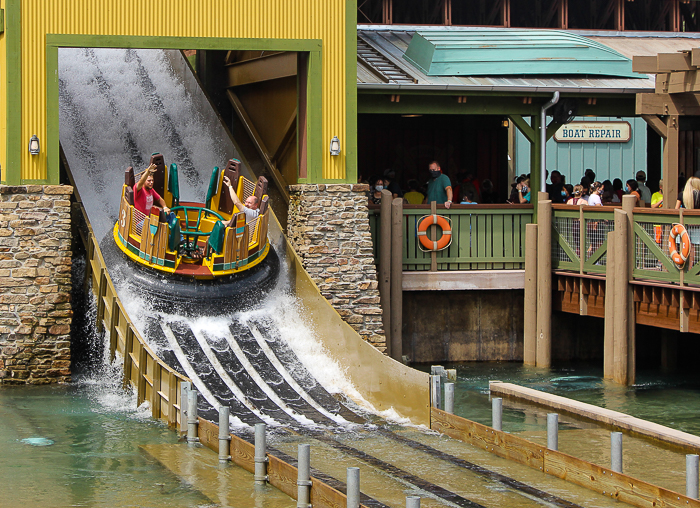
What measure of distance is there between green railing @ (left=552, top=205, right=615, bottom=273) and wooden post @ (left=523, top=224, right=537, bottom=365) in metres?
0.36

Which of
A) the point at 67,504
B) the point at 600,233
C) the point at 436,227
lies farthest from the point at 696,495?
the point at 436,227

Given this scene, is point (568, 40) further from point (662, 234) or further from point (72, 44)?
point (72, 44)

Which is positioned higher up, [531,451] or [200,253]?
[200,253]

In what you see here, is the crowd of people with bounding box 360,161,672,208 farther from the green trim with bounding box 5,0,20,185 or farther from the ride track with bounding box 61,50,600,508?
the green trim with bounding box 5,0,20,185

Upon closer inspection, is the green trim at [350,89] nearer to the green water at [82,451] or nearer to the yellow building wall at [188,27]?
the yellow building wall at [188,27]

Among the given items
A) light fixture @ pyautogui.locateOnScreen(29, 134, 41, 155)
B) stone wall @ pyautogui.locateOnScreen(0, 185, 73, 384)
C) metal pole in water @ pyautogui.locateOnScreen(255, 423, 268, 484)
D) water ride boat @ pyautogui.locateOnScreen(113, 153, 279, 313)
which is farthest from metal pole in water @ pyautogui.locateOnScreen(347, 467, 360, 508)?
light fixture @ pyautogui.locateOnScreen(29, 134, 41, 155)

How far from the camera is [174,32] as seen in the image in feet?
59.5

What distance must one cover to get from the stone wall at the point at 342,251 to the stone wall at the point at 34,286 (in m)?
3.80

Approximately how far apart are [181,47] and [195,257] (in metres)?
3.31

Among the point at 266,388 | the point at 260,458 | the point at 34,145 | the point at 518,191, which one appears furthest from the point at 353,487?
the point at 518,191

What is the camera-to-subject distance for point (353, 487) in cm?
973

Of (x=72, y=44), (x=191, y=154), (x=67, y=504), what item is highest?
(x=72, y=44)

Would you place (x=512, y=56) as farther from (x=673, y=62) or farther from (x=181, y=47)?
(x=181, y=47)

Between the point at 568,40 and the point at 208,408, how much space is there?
11.7 m
